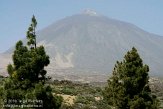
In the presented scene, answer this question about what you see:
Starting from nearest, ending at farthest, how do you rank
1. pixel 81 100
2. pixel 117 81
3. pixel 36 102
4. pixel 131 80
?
pixel 36 102, pixel 131 80, pixel 117 81, pixel 81 100

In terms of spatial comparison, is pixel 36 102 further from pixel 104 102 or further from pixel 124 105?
pixel 104 102

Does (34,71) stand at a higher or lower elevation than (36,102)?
higher

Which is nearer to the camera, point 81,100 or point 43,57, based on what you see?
point 43,57

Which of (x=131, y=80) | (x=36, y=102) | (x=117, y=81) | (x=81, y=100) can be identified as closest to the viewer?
(x=36, y=102)

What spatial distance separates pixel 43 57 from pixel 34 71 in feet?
3.04

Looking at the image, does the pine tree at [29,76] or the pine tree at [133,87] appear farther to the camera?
the pine tree at [133,87]

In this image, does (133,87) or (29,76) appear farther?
(133,87)

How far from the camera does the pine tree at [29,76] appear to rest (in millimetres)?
25125

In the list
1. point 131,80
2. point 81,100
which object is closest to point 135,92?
point 131,80

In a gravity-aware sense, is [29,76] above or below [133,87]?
above

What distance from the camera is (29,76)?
25547 millimetres

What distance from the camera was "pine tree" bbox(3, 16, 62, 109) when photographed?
989 inches

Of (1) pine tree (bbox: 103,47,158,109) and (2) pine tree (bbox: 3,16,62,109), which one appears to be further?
(1) pine tree (bbox: 103,47,158,109)

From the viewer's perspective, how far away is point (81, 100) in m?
43.9
